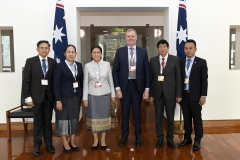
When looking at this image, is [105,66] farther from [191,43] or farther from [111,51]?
[111,51]

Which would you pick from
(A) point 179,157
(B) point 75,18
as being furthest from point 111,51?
(A) point 179,157

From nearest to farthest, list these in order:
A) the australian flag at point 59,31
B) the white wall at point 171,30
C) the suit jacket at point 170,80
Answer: the suit jacket at point 170,80
the australian flag at point 59,31
the white wall at point 171,30

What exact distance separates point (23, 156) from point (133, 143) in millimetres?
1710

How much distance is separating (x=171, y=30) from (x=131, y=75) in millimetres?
1858

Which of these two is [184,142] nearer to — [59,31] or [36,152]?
[36,152]

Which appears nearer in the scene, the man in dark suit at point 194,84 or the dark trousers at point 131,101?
the man in dark suit at point 194,84

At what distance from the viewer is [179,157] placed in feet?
10.6

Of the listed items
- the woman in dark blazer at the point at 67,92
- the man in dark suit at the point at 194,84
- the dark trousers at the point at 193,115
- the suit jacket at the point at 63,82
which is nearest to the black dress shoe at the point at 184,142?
the dark trousers at the point at 193,115

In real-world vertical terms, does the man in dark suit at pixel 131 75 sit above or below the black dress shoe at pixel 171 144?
above

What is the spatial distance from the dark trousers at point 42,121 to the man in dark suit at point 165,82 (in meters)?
1.64

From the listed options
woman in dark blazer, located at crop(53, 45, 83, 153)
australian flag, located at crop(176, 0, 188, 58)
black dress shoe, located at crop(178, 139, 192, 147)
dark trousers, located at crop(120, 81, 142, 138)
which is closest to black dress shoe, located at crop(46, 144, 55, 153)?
woman in dark blazer, located at crop(53, 45, 83, 153)

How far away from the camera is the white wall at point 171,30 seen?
4.66 meters

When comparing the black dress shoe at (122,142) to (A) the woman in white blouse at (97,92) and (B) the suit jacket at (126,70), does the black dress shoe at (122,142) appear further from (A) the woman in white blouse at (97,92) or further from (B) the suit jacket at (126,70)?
(B) the suit jacket at (126,70)

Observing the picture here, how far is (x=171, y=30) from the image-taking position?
4.84 meters
